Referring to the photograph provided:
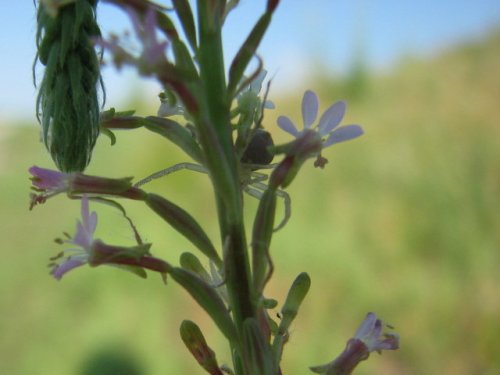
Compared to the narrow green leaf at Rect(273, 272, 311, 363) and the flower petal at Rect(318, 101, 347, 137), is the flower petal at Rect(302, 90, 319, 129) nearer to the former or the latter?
the flower petal at Rect(318, 101, 347, 137)

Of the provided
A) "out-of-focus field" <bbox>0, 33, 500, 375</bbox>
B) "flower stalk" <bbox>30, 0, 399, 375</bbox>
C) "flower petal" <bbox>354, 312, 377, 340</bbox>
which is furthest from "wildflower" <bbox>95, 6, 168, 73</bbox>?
"out-of-focus field" <bbox>0, 33, 500, 375</bbox>

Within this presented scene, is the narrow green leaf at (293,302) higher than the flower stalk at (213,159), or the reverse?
the flower stalk at (213,159)

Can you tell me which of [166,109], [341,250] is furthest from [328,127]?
[341,250]

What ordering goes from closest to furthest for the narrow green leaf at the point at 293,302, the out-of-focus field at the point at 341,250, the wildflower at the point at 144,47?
the wildflower at the point at 144,47 → the narrow green leaf at the point at 293,302 → the out-of-focus field at the point at 341,250

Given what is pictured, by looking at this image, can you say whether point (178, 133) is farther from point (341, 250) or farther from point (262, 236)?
point (341, 250)

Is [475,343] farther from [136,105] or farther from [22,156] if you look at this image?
[22,156]

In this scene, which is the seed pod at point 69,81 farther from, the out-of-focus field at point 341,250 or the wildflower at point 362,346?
the out-of-focus field at point 341,250

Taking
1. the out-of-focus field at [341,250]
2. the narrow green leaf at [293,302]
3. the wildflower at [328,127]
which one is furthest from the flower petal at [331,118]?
the out-of-focus field at [341,250]
